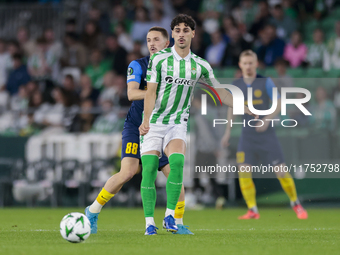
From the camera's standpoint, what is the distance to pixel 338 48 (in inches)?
531

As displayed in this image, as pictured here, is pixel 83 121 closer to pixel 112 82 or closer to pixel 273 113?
pixel 112 82

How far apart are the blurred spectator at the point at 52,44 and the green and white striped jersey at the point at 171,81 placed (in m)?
10.9

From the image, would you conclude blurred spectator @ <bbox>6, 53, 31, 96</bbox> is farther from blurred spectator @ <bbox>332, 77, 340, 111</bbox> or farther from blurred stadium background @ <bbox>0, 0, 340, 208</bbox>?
blurred spectator @ <bbox>332, 77, 340, 111</bbox>

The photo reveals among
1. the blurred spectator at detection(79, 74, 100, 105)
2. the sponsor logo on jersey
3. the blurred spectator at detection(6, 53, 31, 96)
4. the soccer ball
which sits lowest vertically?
the soccer ball

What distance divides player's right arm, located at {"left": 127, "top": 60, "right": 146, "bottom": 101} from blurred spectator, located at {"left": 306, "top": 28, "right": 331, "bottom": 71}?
825 cm

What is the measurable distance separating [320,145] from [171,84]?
21.1 feet

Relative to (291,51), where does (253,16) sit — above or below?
above

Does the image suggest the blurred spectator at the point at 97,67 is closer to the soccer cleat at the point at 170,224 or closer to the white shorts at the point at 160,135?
the white shorts at the point at 160,135

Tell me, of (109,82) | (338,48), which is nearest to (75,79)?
(109,82)

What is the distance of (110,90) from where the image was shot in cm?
1434

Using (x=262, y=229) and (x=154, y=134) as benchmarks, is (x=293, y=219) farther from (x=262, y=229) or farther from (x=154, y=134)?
(x=154, y=134)

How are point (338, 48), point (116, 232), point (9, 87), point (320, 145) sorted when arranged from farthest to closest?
point (9, 87), point (338, 48), point (320, 145), point (116, 232)

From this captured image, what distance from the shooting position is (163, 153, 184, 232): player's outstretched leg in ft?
19.5

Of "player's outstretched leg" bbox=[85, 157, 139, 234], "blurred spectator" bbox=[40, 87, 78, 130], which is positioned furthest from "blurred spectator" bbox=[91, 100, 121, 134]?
"player's outstretched leg" bbox=[85, 157, 139, 234]
